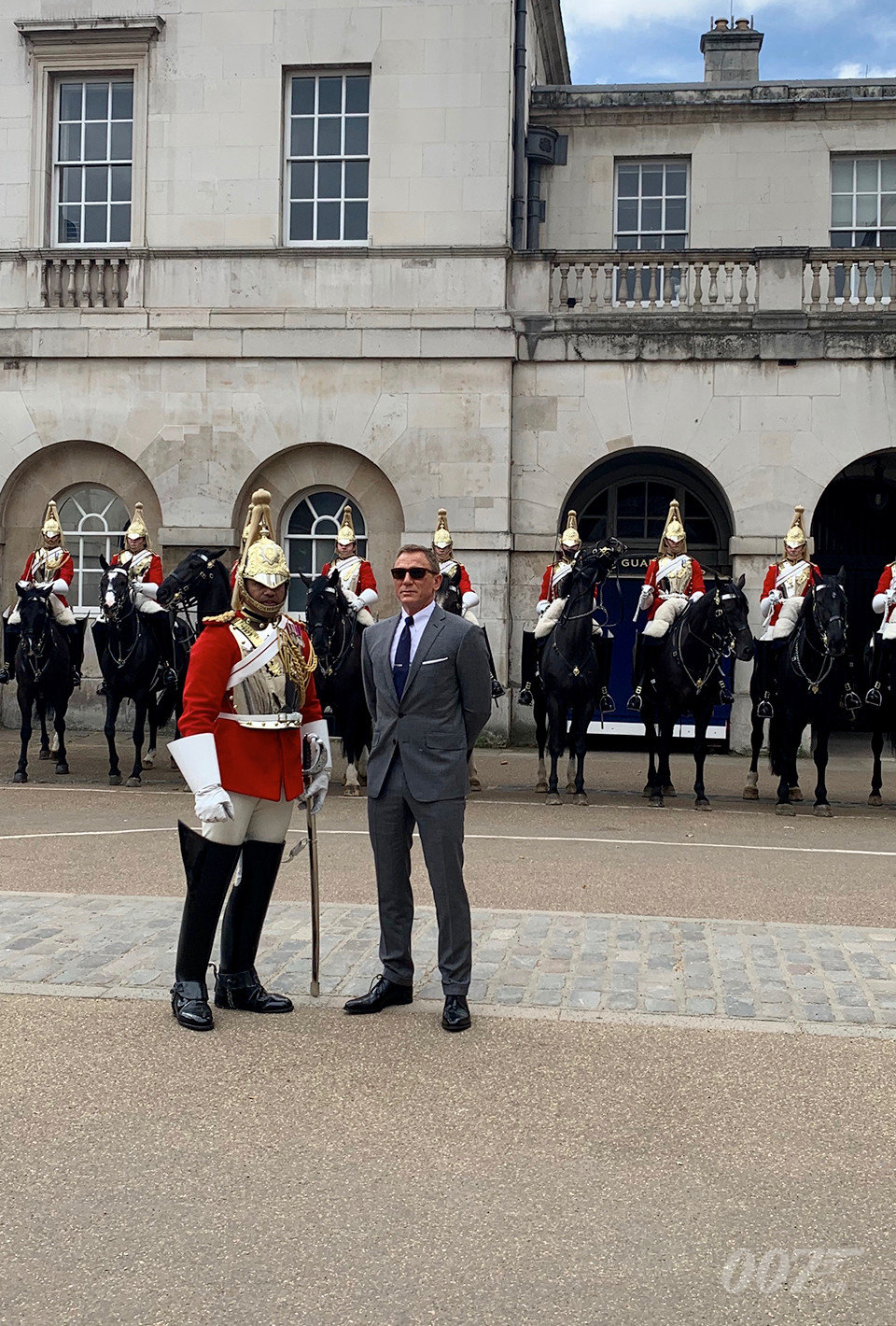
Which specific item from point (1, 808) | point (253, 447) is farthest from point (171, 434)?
point (1, 808)

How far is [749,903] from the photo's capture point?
8.78 metres

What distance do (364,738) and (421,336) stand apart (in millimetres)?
6809

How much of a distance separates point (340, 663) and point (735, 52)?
1517 cm

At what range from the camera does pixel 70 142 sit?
2084cm

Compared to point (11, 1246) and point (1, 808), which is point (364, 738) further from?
point (11, 1246)

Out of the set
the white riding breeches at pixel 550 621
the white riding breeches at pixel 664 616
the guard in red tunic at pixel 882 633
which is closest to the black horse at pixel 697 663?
the white riding breeches at pixel 664 616

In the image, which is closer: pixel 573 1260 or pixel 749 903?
pixel 573 1260

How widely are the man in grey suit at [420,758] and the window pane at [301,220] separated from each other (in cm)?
1501

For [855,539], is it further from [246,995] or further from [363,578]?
[246,995]

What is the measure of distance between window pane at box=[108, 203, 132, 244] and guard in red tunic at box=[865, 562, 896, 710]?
12.0 metres

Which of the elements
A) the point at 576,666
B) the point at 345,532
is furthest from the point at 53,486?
the point at 576,666

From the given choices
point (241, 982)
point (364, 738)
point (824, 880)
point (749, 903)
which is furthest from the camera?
point (364, 738)

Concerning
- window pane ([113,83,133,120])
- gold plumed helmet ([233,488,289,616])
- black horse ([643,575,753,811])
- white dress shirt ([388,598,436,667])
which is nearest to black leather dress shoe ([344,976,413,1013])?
white dress shirt ([388,598,436,667])

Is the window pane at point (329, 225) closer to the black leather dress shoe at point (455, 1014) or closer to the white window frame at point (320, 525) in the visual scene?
the white window frame at point (320, 525)
